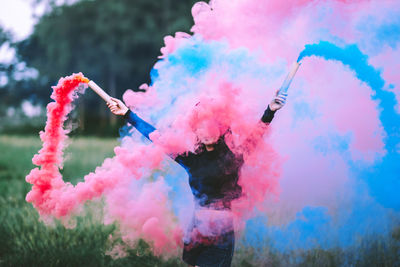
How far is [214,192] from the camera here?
289 centimetres

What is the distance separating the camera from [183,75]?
3674 millimetres

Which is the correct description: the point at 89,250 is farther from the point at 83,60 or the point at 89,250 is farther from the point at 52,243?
the point at 83,60

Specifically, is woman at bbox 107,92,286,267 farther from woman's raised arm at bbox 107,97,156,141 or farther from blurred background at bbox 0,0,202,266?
blurred background at bbox 0,0,202,266

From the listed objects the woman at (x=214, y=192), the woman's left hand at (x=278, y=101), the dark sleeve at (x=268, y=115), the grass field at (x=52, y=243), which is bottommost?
the grass field at (x=52, y=243)

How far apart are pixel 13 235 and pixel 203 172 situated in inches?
131

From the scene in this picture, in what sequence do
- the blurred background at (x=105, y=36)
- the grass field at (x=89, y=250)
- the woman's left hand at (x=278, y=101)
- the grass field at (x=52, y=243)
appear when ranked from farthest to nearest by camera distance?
the blurred background at (x=105, y=36) → the grass field at (x=52, y=243) → the grass field at (x=89, y=250) → the woman's left hand at (x=278, y=101)

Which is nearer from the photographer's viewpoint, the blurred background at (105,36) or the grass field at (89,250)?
the grass field at (89,250)

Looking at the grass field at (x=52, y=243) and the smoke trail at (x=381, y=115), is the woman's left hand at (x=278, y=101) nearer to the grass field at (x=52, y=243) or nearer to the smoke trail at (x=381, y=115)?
the smoke trail at (x=381, y=115)

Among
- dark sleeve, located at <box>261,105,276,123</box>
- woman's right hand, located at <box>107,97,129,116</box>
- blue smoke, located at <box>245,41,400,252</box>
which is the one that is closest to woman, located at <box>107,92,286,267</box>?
dark sleeve, located at <box>261,105,276,123</box>

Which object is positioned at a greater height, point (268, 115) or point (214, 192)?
point (268, 115)

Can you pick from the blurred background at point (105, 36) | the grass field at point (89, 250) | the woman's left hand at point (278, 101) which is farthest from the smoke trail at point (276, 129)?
the blurred background at point (105, 36)

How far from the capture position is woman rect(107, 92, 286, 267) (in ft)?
9.48

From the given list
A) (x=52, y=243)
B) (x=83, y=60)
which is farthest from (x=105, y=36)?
(x=52, y=243)

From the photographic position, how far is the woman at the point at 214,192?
289cm
